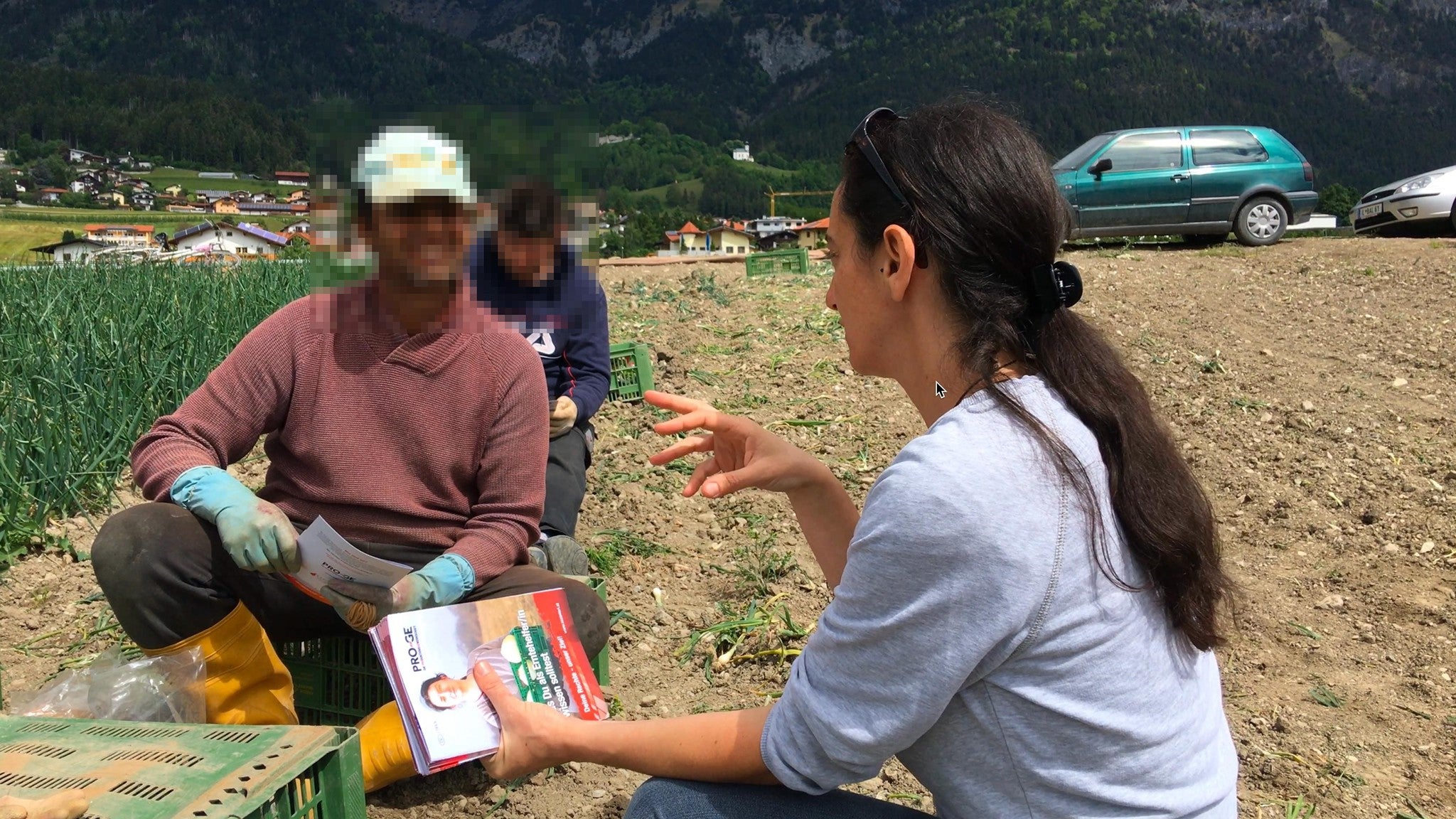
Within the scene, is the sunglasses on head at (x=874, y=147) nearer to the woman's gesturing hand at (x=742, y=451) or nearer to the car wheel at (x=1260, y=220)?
the woman's gesturing hand at (x=742, y=451)

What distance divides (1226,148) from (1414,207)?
178cm

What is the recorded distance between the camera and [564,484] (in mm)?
2775

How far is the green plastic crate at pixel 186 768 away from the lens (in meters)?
1.08

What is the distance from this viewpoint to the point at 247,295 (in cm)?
577

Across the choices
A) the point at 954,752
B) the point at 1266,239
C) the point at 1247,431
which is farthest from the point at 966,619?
the point at 1266,239

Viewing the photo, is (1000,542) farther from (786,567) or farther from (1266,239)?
(1266,239)

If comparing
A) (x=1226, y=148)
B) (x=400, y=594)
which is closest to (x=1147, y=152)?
(x=1226, y=148)

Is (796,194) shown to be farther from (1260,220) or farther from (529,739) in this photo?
(529,739)

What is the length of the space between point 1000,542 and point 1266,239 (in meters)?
9.89

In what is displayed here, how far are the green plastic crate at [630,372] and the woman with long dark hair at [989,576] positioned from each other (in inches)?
125

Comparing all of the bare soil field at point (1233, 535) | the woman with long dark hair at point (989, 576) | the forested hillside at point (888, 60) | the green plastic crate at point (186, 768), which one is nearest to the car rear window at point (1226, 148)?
the bare soil field at point (1233, 535)

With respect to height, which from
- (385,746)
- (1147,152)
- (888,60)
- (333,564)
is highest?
(888,60)

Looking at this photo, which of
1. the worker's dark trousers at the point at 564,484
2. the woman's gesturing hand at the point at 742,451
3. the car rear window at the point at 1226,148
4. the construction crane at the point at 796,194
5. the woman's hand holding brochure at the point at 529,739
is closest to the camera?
the woman's hand holding brochure at the point at 529,739

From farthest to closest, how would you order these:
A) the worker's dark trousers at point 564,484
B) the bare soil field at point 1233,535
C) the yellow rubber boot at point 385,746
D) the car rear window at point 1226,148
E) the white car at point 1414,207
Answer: the car rear window at point 1226,148 < the white car at point 1414,207 < the worker's dark trousers at point 564,484 < the bare soil field at point 1233,535 < the yellow rubber boot at point 385,746
